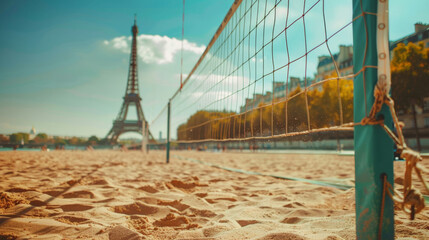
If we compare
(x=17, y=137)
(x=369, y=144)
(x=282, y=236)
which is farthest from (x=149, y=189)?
(x=17, y=137)

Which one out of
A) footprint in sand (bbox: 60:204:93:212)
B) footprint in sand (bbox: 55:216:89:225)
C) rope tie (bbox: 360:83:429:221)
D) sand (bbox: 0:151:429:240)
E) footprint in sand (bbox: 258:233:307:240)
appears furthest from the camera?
footprint in sand (bbox: 60:204:93:212)

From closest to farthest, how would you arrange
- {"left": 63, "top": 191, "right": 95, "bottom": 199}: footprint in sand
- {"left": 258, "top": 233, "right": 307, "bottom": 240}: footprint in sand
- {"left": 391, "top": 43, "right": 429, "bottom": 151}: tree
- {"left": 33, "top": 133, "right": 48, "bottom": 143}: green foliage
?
1. {"left": 258, "top": 233, "right": 307, "bottom": 240}: footprint in sand
2. {"left": 63, "top": 191, "right": 95, "bottom": 199}: footprint in sand
3. {"left": 391, "top": 43, "right": 429, "bottom": 151}: tree
4. {"left": 33, "top": 133, "right": 48, "bottom": 143}: green foliage

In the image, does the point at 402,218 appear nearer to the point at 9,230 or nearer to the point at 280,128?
the point at 280,128

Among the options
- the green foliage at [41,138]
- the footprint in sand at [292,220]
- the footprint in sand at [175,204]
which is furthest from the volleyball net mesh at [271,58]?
the green foliage at [41,138]

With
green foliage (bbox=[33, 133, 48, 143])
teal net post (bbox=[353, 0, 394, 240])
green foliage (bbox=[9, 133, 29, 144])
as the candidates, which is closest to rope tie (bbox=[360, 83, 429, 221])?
teal net post (bbox=[353, 0, 394, 240])

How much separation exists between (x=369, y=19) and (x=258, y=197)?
1.93 metres

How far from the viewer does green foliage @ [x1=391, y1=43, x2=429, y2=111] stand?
38.1ft

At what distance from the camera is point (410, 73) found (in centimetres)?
1210

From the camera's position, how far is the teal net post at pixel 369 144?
88 cm

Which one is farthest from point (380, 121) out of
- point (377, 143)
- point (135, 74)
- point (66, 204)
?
point (135, 74)

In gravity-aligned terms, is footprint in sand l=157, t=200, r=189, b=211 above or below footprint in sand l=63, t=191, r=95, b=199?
below

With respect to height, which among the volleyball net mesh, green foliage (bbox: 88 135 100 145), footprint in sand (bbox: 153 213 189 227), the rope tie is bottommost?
green foliage (bbox: 88 135 100 145)

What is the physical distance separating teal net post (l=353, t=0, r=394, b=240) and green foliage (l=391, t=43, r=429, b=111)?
13908mm

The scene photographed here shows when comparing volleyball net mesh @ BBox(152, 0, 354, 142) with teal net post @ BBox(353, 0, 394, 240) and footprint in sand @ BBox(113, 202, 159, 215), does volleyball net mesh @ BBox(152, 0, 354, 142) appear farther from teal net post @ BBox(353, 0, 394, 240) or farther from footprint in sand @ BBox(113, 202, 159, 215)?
footprint in sand @ BBox(113, 202, 159, 215)
